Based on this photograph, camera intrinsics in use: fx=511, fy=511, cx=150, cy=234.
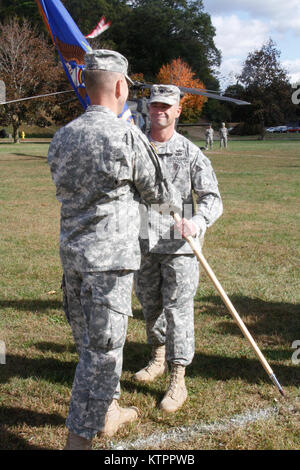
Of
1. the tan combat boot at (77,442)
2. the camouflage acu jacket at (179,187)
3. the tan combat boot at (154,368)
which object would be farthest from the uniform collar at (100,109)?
the tan combat boot at (154,368)

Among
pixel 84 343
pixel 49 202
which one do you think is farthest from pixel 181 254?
pixel 49 202

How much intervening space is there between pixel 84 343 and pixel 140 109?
3.60m

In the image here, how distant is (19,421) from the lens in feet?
11.8

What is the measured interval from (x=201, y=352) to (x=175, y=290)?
1198mm

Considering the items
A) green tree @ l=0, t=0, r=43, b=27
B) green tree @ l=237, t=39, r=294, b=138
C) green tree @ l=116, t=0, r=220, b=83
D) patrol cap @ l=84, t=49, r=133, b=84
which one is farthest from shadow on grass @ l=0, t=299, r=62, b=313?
green tree @ l=116, t=0, r=220, b=83

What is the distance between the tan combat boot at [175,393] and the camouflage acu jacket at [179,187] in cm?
93

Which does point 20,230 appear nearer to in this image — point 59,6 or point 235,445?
point 59,6

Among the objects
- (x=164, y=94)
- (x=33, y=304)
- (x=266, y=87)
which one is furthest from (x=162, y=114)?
(x=266, y=87)

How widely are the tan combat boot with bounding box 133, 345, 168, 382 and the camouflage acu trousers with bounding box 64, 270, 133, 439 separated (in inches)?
53.8

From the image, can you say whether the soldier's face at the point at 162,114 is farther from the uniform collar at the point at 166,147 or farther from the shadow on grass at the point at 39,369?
the shadow on grass at the point at 39,369

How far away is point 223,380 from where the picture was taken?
4215 mm

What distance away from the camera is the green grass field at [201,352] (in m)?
3.45

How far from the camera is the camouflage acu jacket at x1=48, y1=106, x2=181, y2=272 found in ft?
8.74

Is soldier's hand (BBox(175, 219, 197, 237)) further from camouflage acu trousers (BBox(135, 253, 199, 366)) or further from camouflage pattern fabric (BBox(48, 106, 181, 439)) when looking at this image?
camouflage acu trousers (BBox(135, 253, 199, 366))
